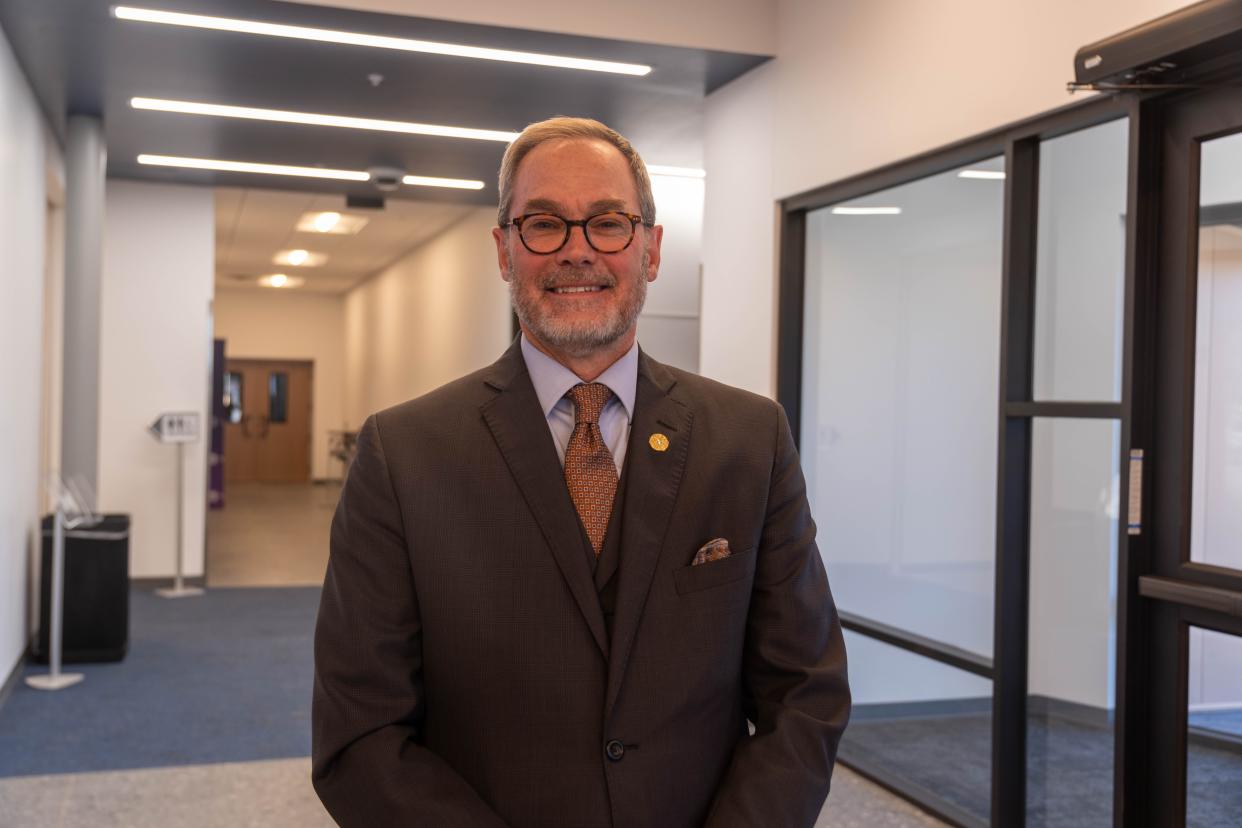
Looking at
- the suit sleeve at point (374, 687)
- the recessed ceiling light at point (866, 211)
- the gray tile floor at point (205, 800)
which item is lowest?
the gray tile floor at point (205, 800)

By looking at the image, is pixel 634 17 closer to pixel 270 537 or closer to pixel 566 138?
pixel 566 138

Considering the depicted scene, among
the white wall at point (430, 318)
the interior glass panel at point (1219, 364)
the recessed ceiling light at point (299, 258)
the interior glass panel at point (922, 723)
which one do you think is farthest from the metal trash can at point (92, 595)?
the recessed ceiling light at point (299, 258)

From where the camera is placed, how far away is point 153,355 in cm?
940

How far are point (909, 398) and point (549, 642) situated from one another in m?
3.38

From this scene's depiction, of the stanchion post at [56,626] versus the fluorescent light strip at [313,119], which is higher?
the fluorescent light strip at [313,119]

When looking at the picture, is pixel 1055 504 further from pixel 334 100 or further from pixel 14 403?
pixel 14 403

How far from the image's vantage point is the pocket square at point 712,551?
1558 mm

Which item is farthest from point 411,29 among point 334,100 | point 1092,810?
point 1092,810

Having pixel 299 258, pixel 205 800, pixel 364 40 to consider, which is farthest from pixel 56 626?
pixel 299 258

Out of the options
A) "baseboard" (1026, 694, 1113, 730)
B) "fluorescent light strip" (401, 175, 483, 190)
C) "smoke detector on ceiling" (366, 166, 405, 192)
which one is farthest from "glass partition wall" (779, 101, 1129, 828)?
"fluorescent light strip" (401, 175, 483, 190)

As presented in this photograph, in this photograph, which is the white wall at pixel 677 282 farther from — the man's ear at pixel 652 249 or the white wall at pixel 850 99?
the man's ear at pixel 652 249

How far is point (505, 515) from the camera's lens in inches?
60.7

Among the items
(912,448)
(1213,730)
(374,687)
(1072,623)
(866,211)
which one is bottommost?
(1213,730)

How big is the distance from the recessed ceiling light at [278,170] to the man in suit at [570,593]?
7134mm
